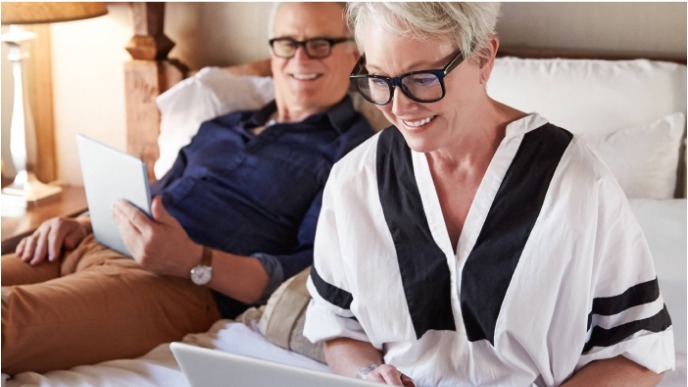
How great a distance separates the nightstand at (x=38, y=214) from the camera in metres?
2.24

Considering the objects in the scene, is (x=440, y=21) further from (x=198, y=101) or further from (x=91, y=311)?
(x=198, y=101)

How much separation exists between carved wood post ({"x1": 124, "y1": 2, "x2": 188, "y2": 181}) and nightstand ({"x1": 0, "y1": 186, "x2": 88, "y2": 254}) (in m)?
0.22

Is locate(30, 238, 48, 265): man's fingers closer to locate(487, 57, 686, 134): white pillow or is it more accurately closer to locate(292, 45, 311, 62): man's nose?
locate(292, 45, 311, 62): man's nose

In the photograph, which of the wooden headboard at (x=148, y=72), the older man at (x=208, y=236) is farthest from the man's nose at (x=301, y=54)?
the wooden headboard at (x=148, y=72)

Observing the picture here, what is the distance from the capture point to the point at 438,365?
1.47m

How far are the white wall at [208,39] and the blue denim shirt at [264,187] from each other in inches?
19.4

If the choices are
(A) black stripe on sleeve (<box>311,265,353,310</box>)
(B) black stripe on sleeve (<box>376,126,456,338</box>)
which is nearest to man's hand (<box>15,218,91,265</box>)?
(A) black stripe on sleeve (<box>311,265,353,310</box>)

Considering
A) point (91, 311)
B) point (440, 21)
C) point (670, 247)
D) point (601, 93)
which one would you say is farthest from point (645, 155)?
point (91, 311)

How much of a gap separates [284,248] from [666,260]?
817 millimetres

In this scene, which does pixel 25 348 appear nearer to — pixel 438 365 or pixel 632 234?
pixel 438 365

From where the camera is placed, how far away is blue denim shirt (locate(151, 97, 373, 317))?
2.10 meters

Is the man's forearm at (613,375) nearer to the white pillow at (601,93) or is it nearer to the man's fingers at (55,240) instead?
the white pillow at (601,93)

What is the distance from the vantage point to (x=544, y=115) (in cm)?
212

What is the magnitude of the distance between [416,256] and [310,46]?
0.90 metres
